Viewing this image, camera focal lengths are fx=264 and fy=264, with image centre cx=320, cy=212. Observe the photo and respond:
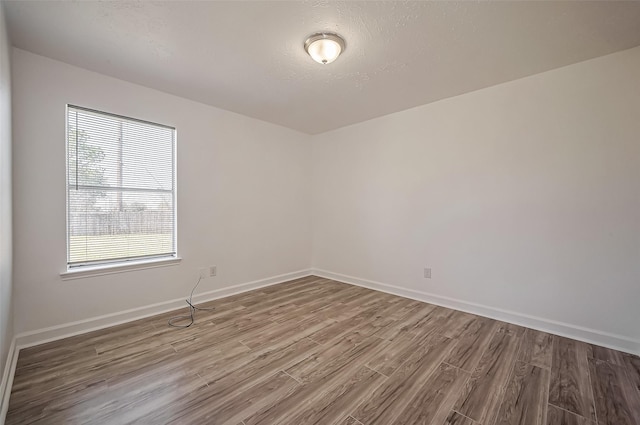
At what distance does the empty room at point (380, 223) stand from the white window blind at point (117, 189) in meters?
0.02

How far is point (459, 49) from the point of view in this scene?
7.30 ft

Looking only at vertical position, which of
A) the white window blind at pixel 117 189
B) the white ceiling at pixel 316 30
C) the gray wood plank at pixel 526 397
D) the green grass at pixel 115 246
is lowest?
the gray wood plank at pixel 526 397

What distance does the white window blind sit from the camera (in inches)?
101

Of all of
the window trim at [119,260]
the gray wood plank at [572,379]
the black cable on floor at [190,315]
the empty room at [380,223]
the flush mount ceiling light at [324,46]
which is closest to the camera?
the gray wood plank at [572,379]

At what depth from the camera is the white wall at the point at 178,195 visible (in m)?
2.29

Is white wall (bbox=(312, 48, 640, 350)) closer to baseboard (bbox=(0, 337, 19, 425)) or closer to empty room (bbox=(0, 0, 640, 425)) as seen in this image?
empty room (bbox=(0, 0, 640, 425))

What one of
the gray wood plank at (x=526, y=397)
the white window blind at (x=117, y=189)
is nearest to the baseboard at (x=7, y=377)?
the white window blind at (x=117, y=189)

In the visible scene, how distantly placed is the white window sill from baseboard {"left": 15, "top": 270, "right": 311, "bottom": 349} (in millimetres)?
429

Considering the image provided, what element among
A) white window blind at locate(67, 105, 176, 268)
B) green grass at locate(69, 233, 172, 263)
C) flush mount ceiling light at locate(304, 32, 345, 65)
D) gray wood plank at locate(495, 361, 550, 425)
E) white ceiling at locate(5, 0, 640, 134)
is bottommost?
gray wood plank at locate(495, 361, 550, 425)

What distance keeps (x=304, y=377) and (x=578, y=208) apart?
285cm

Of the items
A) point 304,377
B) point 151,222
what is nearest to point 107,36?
point 151,222

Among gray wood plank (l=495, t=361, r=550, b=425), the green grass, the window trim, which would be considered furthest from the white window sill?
gray wood plank (l=495, t=361, r=550, b=425)

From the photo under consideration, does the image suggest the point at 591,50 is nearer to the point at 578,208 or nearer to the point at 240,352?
the point at 578,208

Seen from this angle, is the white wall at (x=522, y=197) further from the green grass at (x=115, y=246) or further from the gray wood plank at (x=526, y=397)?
the green grass at (x=115, y=246)
